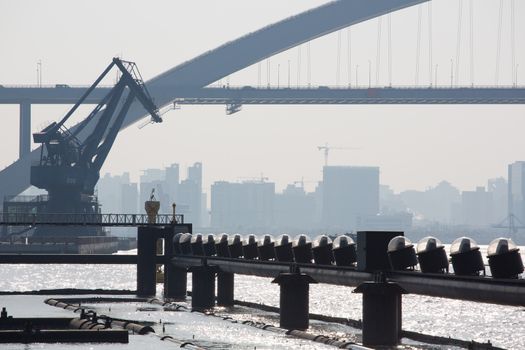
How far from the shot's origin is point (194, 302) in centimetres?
11200

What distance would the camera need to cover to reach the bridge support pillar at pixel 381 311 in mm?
72812

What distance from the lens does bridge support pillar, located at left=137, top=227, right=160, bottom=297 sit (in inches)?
5069

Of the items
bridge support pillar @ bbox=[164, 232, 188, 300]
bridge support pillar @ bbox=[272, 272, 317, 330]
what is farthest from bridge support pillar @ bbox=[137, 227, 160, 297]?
bridge support pillar @ bbox=[272, 272, 317, 330]

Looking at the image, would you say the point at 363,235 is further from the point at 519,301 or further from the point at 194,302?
the point at 194,302

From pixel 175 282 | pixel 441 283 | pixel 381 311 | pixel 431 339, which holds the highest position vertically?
pixel 441 283

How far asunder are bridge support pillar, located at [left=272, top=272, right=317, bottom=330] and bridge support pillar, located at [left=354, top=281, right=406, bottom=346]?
47.0 ft

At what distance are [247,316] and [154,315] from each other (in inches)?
253

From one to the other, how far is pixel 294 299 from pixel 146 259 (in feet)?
139

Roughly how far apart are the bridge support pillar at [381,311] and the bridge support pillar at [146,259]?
56898 millimetres

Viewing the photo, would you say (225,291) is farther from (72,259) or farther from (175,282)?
(72,259)

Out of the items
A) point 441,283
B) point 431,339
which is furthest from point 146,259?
point 441,283

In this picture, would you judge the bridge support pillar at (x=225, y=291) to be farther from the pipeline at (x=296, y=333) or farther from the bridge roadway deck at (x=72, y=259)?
the bridge roadway deck at (x=72, y=259)

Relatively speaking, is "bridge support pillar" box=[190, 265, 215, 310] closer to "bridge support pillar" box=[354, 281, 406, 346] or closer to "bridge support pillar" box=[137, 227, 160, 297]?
"bridge support pillar" box=[137, 227, 160, 297]

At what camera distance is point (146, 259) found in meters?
129
